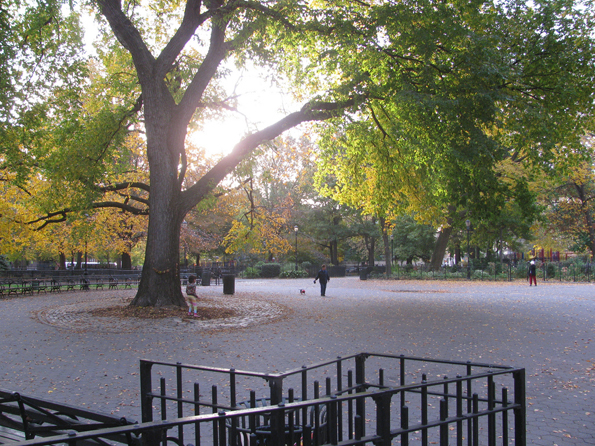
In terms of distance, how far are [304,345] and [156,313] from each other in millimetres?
6073

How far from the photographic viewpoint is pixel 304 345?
9.83 meters

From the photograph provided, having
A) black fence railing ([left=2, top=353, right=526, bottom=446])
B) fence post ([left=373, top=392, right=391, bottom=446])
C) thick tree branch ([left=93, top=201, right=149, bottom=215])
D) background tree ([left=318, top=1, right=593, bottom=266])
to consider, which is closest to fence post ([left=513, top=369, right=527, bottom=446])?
black fence railing ([left=2, top=353, right=526, bottom=446])

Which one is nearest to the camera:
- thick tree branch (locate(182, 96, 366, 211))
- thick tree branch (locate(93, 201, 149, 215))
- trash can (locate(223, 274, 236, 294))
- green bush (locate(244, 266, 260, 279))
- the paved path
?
the paved path

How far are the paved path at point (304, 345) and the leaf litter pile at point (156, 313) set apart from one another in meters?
0.55

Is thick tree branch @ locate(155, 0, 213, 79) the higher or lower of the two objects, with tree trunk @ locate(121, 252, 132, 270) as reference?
Answer: higher

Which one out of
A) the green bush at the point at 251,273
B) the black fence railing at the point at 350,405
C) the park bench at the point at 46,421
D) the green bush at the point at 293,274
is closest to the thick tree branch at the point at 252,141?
the black fence railing at the point at 350,405

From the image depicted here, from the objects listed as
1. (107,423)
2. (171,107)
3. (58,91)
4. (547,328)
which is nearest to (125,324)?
(171,107)

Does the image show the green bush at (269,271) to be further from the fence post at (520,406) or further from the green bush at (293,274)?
the fence post at (520,406)

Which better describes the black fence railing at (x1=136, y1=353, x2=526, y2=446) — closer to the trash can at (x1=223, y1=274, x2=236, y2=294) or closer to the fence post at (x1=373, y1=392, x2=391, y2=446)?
the fence post at (x1=373, y1=392, x2=391, y2=446)

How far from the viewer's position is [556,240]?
44.8 metres

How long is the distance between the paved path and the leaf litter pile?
21.6 inches

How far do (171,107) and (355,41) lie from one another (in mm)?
6562

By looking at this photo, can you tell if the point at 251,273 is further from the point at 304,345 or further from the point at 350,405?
the point at 350,405

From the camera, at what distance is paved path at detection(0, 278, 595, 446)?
20.4 feet
